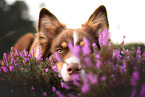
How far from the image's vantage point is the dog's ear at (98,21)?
4.06 meters

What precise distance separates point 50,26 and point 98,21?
53.2 inches

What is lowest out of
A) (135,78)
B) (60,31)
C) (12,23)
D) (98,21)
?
(135,78)

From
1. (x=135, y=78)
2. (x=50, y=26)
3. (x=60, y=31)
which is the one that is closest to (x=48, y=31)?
(x=50, y=26)

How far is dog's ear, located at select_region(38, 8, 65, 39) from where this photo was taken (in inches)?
174

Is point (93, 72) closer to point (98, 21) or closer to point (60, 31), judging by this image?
point (98, 21)

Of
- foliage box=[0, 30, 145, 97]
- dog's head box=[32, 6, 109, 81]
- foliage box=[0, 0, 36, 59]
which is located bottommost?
foliage box=[0, 30, 145, 97]

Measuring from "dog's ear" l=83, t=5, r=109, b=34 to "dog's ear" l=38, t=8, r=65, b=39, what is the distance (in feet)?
2.52

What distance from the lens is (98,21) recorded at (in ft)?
13.9

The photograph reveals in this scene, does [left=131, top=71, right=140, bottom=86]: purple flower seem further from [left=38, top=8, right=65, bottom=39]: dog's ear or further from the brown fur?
[left=38, top=8, right=65, bottom=39]: dog's ear

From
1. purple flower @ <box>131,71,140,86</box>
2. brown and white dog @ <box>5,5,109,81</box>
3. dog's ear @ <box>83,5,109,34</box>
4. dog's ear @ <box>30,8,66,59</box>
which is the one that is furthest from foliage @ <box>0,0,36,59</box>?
purple flower @ <box>131,71,140,86</box>

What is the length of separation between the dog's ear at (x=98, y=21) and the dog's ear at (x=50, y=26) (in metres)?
0.77

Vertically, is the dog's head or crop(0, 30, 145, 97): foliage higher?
the dog's head

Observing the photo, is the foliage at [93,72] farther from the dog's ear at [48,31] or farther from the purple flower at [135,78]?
the dog's ear at [48,31]

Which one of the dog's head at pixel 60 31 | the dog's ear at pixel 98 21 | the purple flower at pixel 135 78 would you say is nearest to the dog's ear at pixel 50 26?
the dog's head at pixel 60 31
